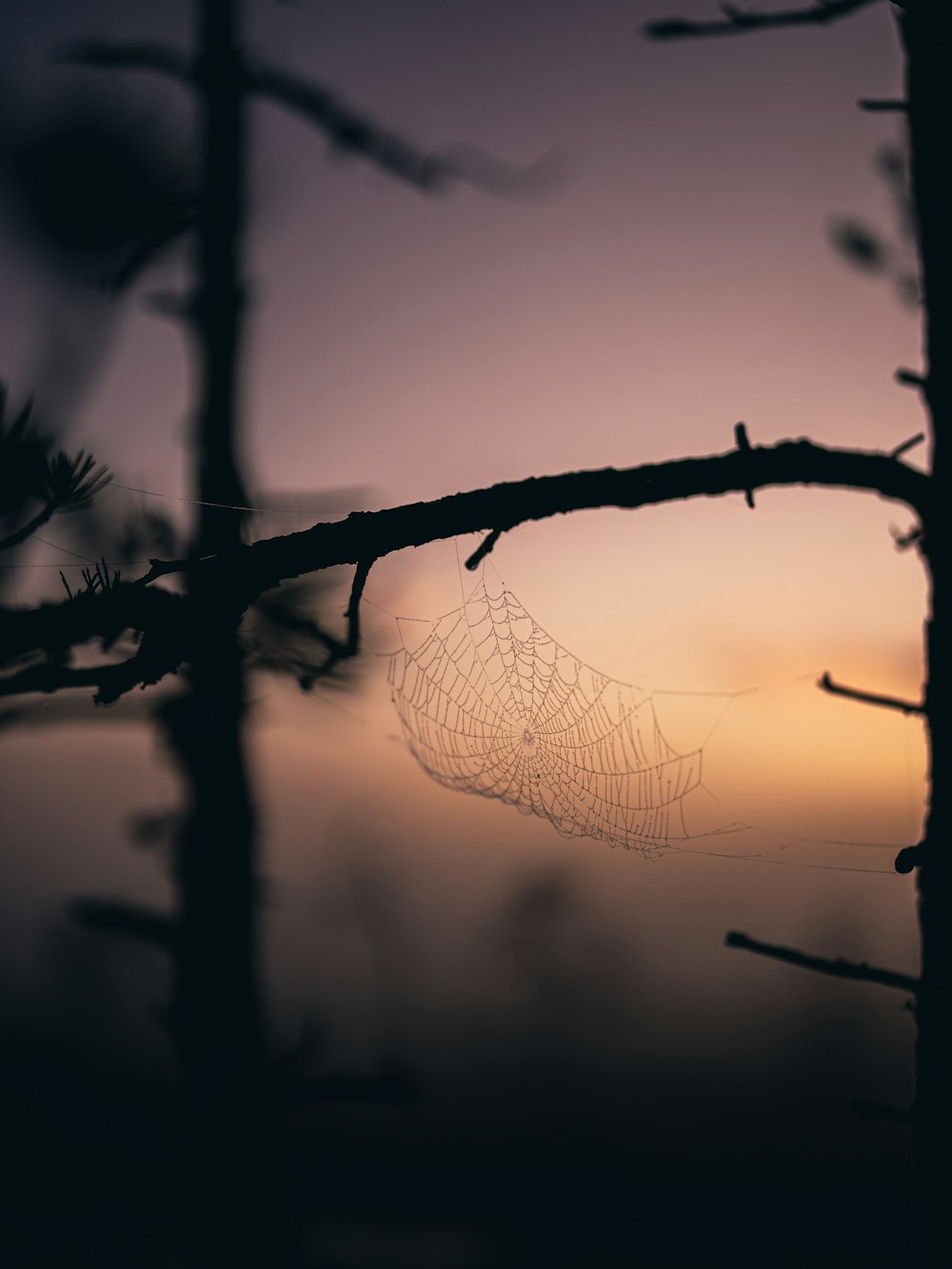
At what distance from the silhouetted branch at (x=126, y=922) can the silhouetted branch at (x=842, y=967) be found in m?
3.79

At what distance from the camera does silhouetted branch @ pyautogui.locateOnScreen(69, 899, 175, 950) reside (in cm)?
454

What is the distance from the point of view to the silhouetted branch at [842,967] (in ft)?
6.42

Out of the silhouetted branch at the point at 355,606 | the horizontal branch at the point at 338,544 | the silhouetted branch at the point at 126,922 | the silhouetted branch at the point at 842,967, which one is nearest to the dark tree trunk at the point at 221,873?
the silhouetted branch at the point at 126,922

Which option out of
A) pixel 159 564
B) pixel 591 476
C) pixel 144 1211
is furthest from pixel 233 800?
pixel 591 476

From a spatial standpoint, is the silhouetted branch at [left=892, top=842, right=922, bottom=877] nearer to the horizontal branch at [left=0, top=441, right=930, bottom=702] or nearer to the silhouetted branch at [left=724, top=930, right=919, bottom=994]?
the silhouetted branch at [left=724, top=930, right=919, bottom=994]

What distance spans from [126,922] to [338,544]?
4.09m

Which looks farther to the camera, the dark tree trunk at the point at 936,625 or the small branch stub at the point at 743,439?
the dark tree trunk at the point at 936,625

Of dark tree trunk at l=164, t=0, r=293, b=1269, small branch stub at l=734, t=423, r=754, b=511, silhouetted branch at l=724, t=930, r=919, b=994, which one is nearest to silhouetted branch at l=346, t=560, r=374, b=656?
small branch stub at l=734, t=423, r=754, b=511

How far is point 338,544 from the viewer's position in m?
1.54

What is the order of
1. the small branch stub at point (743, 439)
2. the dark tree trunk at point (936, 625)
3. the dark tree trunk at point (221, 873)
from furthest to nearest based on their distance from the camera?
the dark tree trunk at point (221, 873) → the dark tree trunk at point (936, 625) → the small branch stub at point (743, 439)

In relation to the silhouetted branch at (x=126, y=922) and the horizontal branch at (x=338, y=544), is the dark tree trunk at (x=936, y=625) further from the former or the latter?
the silhouetted branch at (x=126, y=922)

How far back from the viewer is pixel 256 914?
4.76m

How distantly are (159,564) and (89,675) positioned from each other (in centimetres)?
28

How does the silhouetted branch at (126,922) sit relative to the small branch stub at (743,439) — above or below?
below
